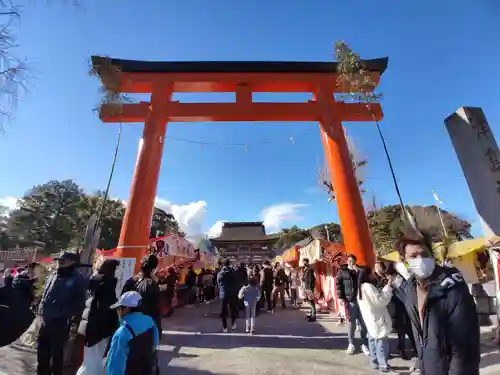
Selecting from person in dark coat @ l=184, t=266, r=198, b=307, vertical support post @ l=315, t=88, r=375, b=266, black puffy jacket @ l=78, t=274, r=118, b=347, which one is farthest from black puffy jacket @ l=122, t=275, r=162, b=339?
person in dark coat @ l=184, t=266, r=198, b=307

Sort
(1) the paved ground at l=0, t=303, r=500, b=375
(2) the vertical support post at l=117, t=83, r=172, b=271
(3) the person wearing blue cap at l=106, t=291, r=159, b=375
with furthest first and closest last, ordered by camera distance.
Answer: (2) the vertical support post at l=117, t=83, r=172, b=271
(1) the paved ground at l=0, t=303, r=500, b=375
(3) the person wearing blue cap at l=106, t=291, r=159, b=375

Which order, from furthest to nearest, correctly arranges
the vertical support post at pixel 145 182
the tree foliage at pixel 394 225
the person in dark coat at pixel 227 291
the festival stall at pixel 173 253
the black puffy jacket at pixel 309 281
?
the tree foliage at pixel 394 225
the festival stall at pixel 173 253
the black puffy jacket at pixel 309 281
the vertical support post at pixel 145 182
the person in dark coat at pixel 227 291

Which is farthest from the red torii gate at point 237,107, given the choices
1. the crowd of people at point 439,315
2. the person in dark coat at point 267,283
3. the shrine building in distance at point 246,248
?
the shrine building in distance at point 246,248

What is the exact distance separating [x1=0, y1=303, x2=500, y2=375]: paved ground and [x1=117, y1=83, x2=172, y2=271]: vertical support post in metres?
2.19

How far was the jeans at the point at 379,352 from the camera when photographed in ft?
12.5

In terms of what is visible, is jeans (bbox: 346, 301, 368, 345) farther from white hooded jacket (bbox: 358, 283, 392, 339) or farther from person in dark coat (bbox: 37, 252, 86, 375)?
person in dark coat (bbox: 37, 252, 86, 375)

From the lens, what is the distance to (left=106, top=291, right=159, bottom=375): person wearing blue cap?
206 centimetres

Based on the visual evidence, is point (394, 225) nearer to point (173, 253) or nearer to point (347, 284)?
point (173, 253)

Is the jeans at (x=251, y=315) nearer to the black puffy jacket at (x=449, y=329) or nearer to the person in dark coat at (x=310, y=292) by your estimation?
the person in dark coat at (x=310, y=292)

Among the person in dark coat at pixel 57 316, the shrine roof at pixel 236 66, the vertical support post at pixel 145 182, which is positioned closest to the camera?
the person in dark coat at pixel 57 316

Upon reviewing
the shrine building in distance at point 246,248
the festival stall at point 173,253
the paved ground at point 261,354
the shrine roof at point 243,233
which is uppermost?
the shrine roof at point 243,233

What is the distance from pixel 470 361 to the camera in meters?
1.76

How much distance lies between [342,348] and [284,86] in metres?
7.64

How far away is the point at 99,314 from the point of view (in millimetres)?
3039
